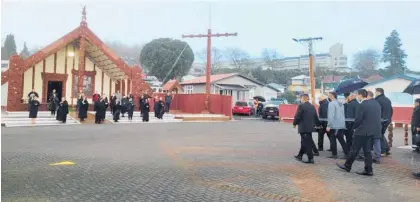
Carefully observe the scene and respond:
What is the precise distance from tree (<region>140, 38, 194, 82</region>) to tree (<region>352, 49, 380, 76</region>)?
120 feet

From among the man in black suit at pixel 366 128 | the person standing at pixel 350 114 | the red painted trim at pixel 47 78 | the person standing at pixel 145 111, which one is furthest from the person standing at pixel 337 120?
the red painted trim at pixel 47 78

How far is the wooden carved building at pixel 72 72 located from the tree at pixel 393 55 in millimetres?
49108

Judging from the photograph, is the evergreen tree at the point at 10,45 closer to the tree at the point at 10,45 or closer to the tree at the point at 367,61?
the tree at the point at 10,45

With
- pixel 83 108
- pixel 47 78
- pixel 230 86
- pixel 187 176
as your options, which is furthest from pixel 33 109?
pixel 230 86

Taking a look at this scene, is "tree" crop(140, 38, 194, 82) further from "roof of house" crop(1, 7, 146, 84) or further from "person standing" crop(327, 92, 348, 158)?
"person standing" crop(327, 92, 348, 158)

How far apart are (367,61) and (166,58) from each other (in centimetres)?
4702

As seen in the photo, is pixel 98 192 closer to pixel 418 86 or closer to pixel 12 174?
pixel 12 174

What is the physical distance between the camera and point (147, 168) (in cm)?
735

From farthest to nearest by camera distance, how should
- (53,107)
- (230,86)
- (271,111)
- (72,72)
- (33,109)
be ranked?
(230,86) < (271,111) < (72,72) < (53,107) < (33,109)

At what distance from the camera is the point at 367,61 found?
247ft

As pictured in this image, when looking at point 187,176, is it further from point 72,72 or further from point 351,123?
point 72,72

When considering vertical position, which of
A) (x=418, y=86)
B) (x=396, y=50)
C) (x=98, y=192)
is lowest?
(x=98, y=192)

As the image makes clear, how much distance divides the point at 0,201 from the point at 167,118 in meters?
19.0

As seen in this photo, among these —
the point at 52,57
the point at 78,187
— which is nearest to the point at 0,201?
the point at 78,187
